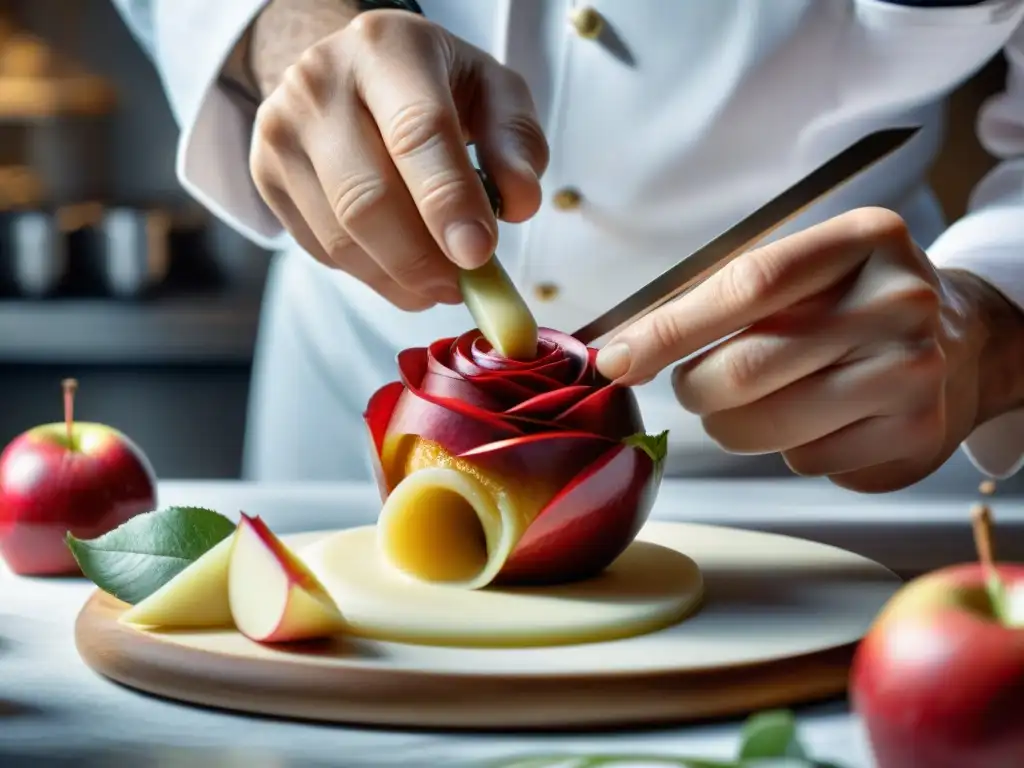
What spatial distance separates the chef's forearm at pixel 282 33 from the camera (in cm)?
114

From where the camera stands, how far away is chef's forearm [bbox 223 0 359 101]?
1141 millimetres

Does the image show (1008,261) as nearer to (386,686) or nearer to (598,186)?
(598,186)

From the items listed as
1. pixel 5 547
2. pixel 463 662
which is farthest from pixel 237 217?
pixel 463 662

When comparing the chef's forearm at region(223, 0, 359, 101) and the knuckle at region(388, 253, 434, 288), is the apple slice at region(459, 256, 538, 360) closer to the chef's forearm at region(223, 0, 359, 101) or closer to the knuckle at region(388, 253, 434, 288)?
the knuckle at region(388, 253, 434, 288)

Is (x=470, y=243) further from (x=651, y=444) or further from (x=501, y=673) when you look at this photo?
(x=501, y=673)

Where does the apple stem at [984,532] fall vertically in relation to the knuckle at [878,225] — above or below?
above

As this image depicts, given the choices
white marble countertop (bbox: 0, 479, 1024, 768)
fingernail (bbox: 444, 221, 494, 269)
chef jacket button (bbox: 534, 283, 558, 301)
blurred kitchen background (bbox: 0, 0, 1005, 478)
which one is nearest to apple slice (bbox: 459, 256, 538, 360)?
fingernail (bbox: 444, 221, 494, 269)

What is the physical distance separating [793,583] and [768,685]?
17 cm

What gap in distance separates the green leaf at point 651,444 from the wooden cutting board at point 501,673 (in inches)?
3.4

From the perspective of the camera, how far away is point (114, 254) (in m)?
2.52

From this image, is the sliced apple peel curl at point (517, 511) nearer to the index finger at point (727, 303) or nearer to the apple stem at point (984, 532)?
the index finger at point (727, 303)

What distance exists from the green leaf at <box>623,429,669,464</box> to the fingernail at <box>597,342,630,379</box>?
0.11 feet

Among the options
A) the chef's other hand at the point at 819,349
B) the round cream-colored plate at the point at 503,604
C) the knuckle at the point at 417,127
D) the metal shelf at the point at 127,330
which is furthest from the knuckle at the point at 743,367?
the metal shelf at the point at 127,330

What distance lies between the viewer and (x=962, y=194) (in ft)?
7.63
